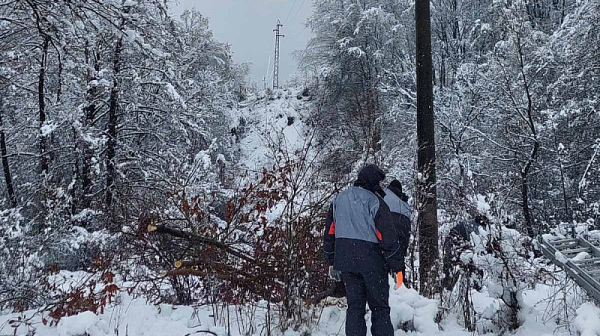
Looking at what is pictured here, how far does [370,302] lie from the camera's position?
13.2 feet

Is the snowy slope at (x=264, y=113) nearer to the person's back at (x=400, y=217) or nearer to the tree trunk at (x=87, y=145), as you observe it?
the tree trunk at (x=87, y=145)

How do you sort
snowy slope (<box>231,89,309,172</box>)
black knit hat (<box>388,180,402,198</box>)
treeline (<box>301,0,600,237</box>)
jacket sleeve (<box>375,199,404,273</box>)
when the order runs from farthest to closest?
snowy slope (<box>231,89,309,172</box>) < treeline (<box>301,0,600,237</box>) < black knit hat (<box>388,180,402,198</box>) < jacket sleeve (<box>375,199,404,273</box>)

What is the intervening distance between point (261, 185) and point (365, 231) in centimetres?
179

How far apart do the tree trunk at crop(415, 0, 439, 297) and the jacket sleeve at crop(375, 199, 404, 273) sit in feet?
4.70

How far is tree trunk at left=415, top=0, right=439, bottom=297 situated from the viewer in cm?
555

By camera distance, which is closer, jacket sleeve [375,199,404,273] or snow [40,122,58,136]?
jacket sleeve [375,199,404,273]

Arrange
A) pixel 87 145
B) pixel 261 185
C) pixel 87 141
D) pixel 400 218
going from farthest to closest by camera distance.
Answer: pixel 87 145 → pixel 87 141 → pixel 261 185 → pixel 400 218

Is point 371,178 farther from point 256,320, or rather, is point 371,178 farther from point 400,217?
point 256,320

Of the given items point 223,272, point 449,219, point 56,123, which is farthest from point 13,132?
point 449,219

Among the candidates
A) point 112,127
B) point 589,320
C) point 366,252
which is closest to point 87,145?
point 112,127

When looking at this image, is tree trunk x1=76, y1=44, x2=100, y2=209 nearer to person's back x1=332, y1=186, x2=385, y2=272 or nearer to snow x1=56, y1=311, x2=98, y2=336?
snow x1=56, y1=311, x2=98, y2=336

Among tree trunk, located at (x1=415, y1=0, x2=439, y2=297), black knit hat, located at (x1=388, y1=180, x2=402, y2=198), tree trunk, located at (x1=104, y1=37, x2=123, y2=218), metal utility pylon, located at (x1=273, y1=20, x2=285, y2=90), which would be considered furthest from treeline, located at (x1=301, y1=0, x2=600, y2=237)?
metal utility pylon, located at (x1=273, y1=20, x2=285, y2=90)

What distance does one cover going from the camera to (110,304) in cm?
508

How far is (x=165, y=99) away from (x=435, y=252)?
9479 millimetres
